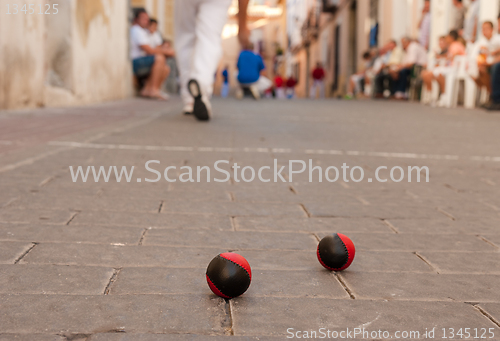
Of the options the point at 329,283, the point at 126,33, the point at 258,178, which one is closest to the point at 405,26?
the point at 126,33

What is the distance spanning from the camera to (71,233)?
205cm

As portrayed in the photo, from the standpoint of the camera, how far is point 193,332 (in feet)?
4.20

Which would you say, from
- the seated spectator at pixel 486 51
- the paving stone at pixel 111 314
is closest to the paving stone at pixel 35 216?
the paving stone at pixel 111 314

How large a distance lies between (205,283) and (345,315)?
0.40m

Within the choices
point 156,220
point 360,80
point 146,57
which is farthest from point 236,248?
point 360,80

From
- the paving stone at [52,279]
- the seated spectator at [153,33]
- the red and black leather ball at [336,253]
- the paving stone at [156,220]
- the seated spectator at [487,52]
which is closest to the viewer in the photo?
the paving stone at [52,279]

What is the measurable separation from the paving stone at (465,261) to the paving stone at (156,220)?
75 cm

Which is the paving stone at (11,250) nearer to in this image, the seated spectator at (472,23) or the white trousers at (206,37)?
the white trousers at (206,37)

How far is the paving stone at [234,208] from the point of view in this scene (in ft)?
8.09

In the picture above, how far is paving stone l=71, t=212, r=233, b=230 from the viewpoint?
7.25 ft

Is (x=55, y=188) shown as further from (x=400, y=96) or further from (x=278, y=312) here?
(x=400, y=96)

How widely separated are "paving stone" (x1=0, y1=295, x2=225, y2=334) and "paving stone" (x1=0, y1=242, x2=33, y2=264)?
32 centimetres

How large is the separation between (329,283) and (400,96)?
682 inches

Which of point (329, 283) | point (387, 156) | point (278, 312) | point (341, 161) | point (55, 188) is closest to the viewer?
point (278, 312)
